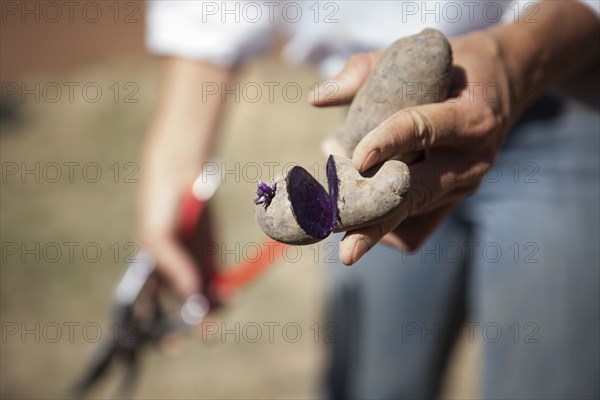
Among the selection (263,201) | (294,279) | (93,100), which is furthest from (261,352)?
(93,100)

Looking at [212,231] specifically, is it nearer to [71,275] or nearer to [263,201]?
[263,201]

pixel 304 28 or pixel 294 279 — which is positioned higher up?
pixel 304 28

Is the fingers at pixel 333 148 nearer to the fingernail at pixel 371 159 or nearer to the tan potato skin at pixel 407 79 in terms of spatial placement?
the tan potato skin at pixel 407 79

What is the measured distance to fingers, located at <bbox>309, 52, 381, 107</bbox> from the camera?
3.54 ft

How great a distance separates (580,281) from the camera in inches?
54.2

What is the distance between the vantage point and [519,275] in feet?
4.75

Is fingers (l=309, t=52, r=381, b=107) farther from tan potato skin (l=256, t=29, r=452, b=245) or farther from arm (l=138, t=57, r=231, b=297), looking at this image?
arm (l=138, t=57, r=231, b=297)

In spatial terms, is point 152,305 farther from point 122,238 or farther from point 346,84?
point 122,238

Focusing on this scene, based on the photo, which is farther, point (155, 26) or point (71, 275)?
point (71, 275)

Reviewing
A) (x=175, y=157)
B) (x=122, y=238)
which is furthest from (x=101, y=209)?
(x=175, y=157)

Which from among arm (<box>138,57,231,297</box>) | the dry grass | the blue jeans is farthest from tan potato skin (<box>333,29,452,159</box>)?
the dry grass

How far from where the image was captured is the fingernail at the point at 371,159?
2.98 ft

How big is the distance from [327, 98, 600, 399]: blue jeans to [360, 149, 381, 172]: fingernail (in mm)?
664

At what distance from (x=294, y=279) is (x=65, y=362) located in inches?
43.7
